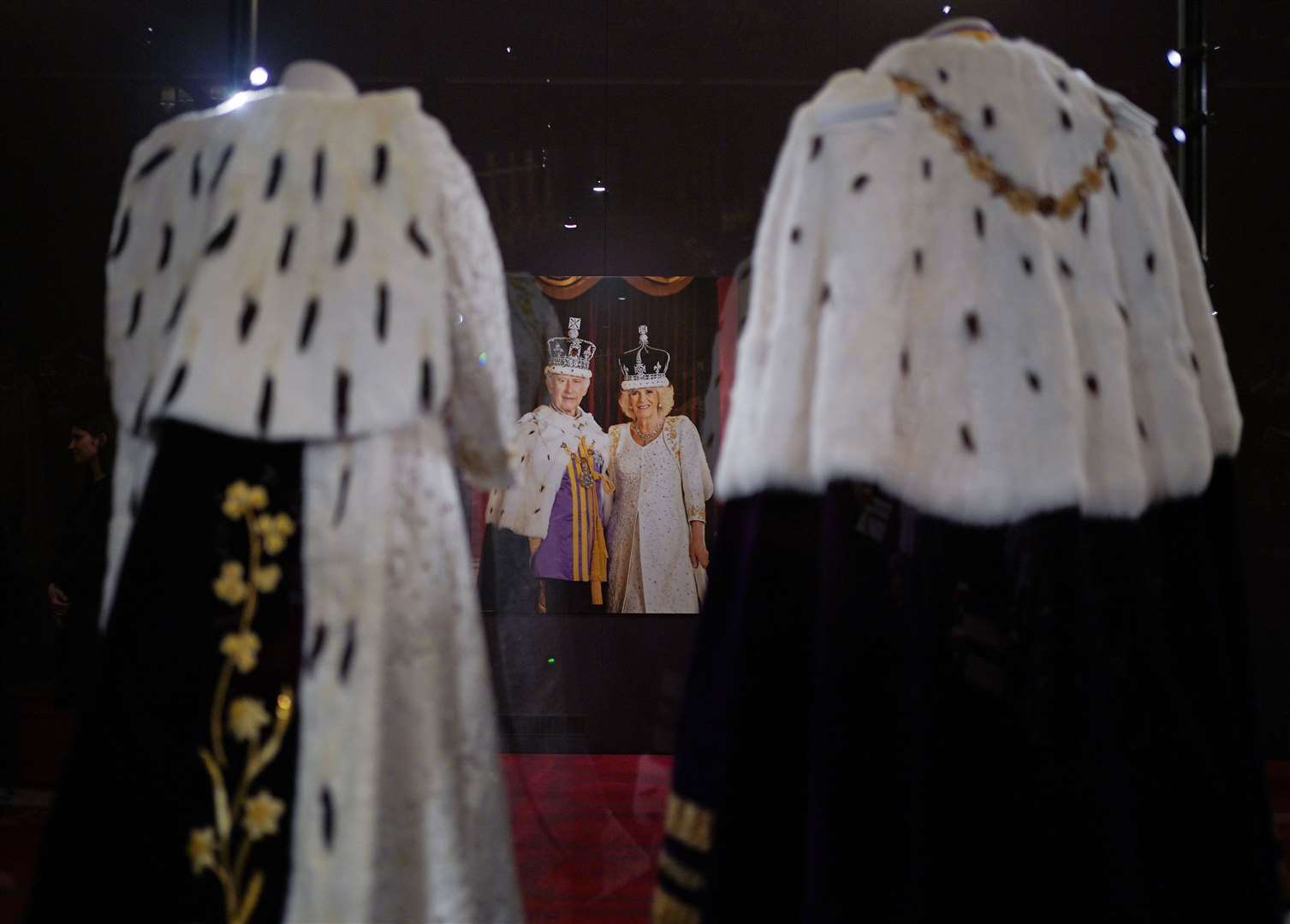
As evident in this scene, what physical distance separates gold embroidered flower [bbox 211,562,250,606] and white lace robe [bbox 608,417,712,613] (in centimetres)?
93

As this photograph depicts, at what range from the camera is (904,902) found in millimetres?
1248

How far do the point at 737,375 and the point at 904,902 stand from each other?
679mm

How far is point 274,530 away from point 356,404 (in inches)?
8.0

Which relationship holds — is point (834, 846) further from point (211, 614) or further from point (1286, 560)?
point (1286, 560)

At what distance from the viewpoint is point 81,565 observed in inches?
73.5

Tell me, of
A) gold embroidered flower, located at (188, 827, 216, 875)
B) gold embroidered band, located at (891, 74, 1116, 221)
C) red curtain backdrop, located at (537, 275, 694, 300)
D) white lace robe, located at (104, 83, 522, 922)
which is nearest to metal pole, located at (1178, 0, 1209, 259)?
gold embroidered band, located at (891, 74, 1116, 221)

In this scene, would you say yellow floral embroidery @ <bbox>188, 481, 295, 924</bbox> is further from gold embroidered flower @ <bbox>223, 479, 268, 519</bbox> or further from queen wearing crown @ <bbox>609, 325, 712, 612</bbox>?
queen wearing crown @ <bbox>609, 325, 712, 612</bbox>

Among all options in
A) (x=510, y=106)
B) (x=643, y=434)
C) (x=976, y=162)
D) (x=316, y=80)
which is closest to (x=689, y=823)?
(x=976, y=162)

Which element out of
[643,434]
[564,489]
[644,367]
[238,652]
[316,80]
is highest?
[316,80]

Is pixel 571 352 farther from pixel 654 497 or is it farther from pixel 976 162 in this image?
pixel 976 162

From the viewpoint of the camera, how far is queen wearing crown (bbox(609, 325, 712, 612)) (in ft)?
7.09

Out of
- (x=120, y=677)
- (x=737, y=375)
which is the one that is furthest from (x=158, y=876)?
(x=737, y=375)

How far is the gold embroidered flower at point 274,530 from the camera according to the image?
4.52 feet

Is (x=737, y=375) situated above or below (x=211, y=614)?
above
